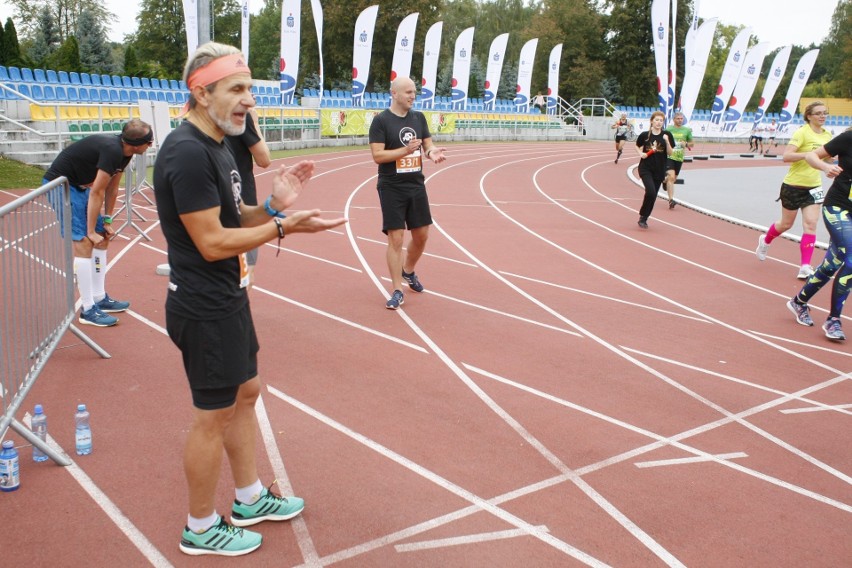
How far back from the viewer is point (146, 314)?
22.7ft

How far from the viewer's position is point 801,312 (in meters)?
7.48

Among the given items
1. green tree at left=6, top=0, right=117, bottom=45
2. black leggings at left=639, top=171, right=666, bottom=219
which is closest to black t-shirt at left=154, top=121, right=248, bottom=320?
black leggings at left=639, top=171, right=666, bottom=219

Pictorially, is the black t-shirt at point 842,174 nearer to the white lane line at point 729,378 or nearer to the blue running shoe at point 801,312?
the blue running shoe at point 801,312

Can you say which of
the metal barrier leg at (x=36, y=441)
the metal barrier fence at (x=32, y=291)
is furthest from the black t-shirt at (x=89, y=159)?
the metal barrier leg at (x=36, y=441)

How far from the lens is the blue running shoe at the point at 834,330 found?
6.82 metres

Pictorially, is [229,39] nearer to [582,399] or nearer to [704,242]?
[704,242]

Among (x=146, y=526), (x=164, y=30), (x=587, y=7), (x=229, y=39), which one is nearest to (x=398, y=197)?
(x=146, y=526)

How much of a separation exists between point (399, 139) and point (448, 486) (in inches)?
162

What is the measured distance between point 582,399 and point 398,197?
118 inches

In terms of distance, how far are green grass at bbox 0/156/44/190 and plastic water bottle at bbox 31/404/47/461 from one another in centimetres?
1175

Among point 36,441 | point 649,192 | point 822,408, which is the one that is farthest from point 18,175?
point 822,408

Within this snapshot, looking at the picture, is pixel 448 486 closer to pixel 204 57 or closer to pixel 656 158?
pixel 204 57

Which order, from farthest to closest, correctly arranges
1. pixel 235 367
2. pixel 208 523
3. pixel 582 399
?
pixel 582 399, pixel 208 523, pixel 235 367

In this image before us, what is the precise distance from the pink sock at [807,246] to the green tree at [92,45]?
150 feet
